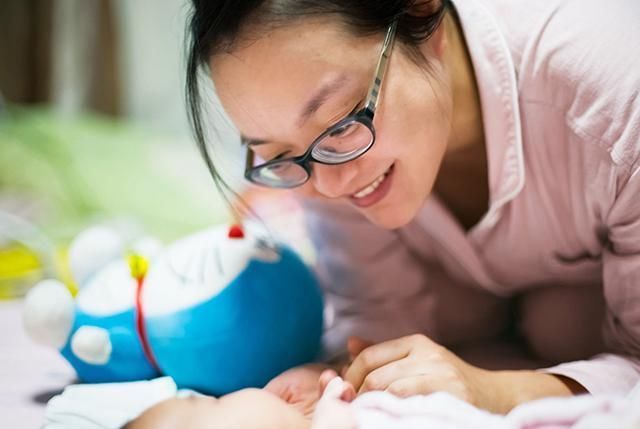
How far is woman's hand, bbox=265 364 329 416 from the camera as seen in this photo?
0.90 metres

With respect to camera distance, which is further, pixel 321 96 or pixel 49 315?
pixel 49 315

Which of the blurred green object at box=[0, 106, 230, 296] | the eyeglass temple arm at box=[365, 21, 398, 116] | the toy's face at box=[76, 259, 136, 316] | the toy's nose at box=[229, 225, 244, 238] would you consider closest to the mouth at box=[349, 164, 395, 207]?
the eyeglass temple arm at box=[365, 21, 398, 116]

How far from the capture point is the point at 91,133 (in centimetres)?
229

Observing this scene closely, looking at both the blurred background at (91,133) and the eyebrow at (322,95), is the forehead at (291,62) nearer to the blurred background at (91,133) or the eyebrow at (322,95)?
the eyebrow at (322,95)

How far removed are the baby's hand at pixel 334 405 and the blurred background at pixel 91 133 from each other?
41 cm

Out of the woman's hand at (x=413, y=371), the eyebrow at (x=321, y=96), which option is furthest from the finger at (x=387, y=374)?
the eyebrow at (x=321, y=96)

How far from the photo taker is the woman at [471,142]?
2.72 feet

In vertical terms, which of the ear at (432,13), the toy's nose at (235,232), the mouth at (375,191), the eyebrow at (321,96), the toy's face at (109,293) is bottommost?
the toy's face at (109,293)

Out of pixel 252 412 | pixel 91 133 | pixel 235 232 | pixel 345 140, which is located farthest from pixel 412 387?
pixel 91 133

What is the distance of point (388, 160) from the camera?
901mm

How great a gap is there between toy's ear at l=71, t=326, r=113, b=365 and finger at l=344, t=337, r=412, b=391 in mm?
327

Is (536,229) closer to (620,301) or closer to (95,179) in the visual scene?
(620,301)

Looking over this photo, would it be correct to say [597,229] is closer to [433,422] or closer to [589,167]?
[589,167]

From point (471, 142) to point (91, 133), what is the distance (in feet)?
5.08
